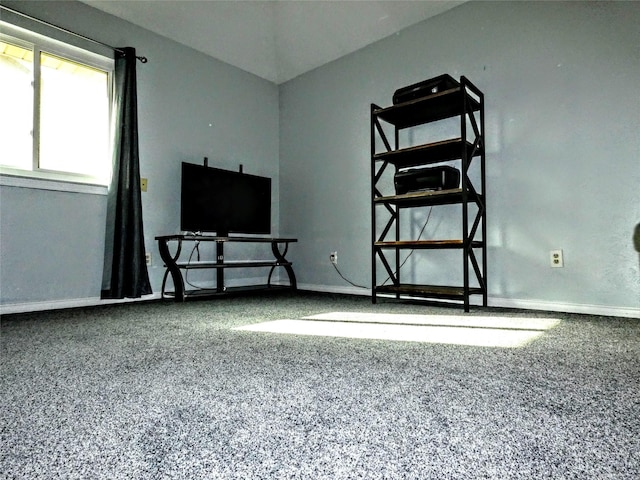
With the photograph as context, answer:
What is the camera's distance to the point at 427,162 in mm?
2914

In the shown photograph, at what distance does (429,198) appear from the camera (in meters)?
2.59

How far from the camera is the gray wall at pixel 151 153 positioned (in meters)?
2.50

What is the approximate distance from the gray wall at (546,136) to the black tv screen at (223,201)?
89 cm

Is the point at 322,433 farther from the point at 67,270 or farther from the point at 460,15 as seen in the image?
the point at 460,15

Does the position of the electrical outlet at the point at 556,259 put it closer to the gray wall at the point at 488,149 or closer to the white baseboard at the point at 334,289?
the gray wall at the point at 488,149

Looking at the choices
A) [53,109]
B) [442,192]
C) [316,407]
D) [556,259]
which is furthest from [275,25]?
[316,407]

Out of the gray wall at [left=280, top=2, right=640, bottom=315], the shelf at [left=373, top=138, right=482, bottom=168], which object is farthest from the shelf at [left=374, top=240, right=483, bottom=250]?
the shelf at [left=373, top=138, right=482, bottom=168]

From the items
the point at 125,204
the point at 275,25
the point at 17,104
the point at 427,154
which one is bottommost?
the point at 125,204

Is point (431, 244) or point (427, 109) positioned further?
point (427, 109)

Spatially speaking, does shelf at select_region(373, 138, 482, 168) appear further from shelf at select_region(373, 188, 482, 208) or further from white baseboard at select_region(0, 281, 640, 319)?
white baseboard at select_region(0, 281, 640, 319)

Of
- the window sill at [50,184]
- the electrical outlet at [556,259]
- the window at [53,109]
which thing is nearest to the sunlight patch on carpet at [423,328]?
the electrical outlet at [556,259]

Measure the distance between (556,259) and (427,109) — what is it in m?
1.27

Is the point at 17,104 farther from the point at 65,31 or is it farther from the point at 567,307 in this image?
the point at 567,307

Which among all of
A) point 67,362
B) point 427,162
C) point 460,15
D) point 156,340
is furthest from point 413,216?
point 67,362
